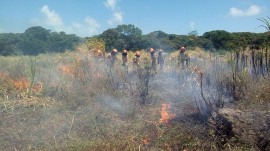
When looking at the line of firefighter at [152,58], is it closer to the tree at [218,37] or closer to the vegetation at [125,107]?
the vegetation at [125,107]

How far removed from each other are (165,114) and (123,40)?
18836 millimetres

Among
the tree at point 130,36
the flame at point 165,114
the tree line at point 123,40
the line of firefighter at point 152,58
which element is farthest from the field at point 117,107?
the tree at point 130,36

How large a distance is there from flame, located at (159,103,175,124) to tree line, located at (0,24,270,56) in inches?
454

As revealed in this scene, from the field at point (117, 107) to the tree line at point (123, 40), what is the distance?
29.5 ft

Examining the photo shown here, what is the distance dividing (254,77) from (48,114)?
5.43m

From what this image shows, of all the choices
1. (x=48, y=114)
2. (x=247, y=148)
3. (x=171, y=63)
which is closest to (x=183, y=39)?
(x=171, y=63)

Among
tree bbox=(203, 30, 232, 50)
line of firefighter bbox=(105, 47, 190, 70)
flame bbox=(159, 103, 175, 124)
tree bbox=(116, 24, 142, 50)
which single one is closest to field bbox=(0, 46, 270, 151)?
flame bbox=(159, 103, 175, 124)

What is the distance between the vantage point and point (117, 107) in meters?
8.77

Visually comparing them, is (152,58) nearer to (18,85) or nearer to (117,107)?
(117,107)

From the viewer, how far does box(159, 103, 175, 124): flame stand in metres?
7.71

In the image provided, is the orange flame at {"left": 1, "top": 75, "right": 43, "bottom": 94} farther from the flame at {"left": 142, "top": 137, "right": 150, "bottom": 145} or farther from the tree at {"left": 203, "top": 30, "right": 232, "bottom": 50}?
the tree at {"left": 203, "top": 30, "right": 232, "bottom": 50}

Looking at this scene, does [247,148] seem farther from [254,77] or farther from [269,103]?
[254,77]

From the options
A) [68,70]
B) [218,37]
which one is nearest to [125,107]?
[68,70]

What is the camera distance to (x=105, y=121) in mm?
8023
